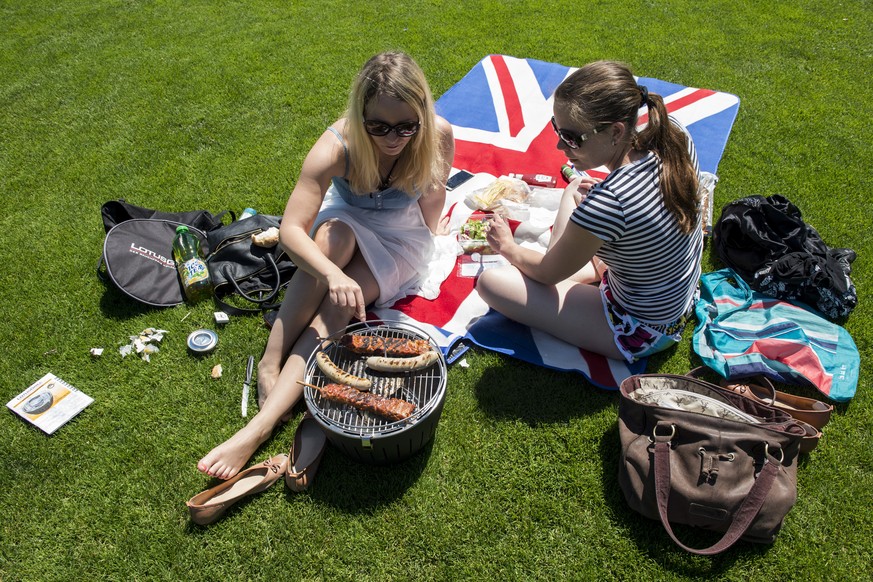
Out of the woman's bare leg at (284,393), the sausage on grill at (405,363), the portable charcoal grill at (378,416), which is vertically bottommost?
the woman's bare leg at (284,393)

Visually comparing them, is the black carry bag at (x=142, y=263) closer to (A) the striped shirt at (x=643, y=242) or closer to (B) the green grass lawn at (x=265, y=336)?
(B) the green grass lawn at (x=265, y=336)

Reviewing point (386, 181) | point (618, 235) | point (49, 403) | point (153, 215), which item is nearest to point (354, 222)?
point (386, 181)

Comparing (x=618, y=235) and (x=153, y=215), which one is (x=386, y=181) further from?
(x=153, y=215)

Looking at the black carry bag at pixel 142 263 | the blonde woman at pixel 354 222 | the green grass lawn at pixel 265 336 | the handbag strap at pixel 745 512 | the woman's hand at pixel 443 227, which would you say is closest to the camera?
the handbag strap at pixel 745 512

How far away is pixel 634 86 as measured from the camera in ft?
9.50

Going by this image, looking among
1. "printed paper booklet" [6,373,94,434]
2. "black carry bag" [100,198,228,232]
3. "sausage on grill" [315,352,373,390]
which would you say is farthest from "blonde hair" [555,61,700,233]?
"printed paper booklet" [6,373,94,434]

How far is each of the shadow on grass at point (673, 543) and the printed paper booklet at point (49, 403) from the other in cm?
331

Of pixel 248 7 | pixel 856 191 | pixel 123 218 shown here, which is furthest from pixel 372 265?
pixel 248 7

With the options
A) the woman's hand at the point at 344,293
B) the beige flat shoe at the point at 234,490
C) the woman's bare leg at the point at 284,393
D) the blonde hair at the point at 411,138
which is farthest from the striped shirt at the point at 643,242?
the beige flat shoe at the point at 234,490

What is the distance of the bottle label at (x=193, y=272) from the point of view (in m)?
4.04

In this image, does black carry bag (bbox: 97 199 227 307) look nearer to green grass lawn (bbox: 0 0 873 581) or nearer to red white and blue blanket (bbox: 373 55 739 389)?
green grass lawn (bbox: 0 0 873 581)

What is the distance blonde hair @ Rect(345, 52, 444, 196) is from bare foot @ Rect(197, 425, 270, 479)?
172cm

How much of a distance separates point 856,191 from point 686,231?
10.0 feet

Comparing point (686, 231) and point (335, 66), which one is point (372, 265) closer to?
point (686, 231)
